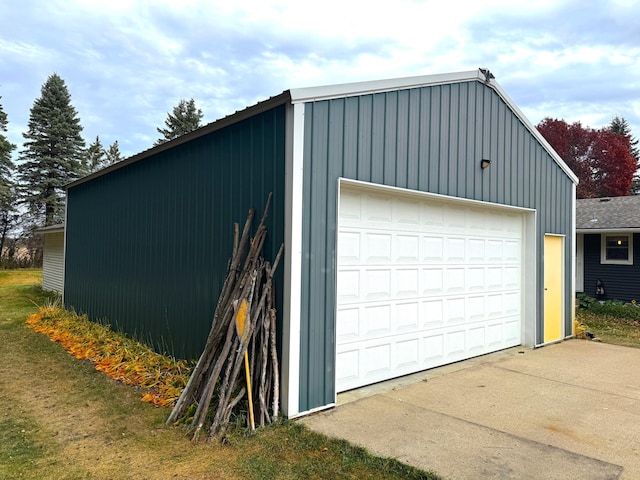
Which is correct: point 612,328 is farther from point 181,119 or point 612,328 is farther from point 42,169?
point 181,119

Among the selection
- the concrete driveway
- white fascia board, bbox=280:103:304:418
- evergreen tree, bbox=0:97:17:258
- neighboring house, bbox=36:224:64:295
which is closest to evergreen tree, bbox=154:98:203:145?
evergreen tree, bbox=0:97:17:258

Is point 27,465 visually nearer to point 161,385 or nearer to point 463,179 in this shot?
point 161,385

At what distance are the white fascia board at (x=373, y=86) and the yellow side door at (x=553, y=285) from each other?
3465 mm

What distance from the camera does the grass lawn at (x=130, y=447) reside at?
304 cm

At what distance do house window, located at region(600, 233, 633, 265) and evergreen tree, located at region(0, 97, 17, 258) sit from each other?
24239mm

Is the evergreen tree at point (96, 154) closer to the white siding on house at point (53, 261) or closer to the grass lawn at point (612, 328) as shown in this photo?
the white siding on house at point (53, 261)

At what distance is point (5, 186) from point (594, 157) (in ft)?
117

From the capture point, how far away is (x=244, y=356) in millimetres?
3854

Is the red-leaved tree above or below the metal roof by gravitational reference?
above

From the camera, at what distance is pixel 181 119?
34125mm

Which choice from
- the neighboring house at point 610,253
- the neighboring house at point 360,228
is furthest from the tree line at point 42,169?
the neighboring house at point 610,253

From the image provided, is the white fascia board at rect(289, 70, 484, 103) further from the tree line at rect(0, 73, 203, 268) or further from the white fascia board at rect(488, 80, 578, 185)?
the tree line at rect(0, 73, 203, 268)

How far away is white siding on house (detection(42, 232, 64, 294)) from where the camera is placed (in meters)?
13.5

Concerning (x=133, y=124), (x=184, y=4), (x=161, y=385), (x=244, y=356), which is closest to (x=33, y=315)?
(x=161, y=385)
